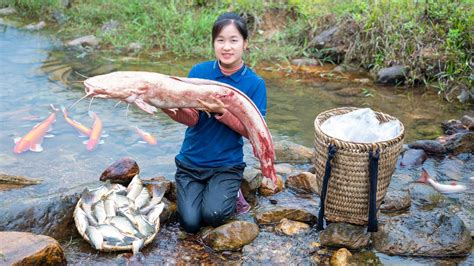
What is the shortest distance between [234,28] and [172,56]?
21.2ft

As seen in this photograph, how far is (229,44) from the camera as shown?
395 centimetres

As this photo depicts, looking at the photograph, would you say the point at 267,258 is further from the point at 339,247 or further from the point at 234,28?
the point at 234,28

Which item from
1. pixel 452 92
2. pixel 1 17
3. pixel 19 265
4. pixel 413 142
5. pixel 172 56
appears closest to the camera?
pixel 19 265

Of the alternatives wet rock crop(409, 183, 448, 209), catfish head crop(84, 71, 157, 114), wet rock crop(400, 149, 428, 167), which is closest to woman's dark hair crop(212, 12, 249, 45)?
catfish head crop(84, 71, 157, 114)

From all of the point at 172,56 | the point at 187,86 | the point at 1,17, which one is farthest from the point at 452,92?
the point at 1,17

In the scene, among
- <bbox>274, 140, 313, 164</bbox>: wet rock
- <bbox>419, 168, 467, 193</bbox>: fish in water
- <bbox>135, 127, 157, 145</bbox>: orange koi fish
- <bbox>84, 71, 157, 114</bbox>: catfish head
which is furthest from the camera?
<bbox>135, 127, 157, 145</bbox>: orange koi fish

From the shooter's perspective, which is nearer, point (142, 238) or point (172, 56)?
point (142, 238)

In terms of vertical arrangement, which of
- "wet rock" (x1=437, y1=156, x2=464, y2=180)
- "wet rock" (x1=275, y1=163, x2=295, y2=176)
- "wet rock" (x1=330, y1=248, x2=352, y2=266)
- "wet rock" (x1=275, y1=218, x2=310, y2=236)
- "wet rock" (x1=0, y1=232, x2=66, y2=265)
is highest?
"wet rock" (x1=0, y1=232, x2=66, y2=265)

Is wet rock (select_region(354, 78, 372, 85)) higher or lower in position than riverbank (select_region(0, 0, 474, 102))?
lower

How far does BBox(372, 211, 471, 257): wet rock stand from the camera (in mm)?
3883

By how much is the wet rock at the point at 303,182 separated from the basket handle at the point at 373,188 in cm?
108

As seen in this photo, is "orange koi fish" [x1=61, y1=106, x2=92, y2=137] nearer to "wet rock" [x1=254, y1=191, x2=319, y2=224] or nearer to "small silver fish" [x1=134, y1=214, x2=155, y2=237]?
"wet rock" [x1=254, y1=191, x2=319, y2=224]

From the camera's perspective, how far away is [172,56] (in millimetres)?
10219

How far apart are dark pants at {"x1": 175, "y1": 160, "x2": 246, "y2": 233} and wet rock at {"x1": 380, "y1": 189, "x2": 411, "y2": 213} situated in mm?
1266
